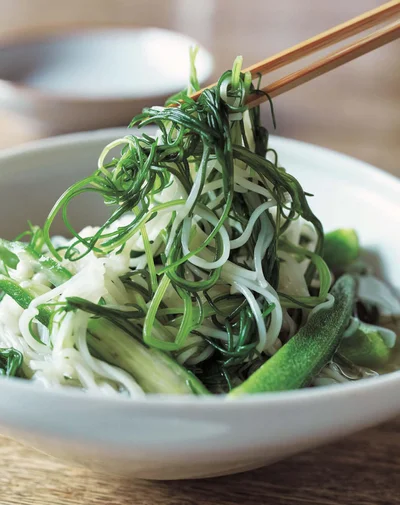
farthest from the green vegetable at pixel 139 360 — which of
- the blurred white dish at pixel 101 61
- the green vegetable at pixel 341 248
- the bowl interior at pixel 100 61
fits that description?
the bowl interior at pixel 100 61

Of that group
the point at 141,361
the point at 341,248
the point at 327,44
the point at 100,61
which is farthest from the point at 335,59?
the point at 100,61

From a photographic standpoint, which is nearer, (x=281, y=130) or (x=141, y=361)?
(x=141, y=361)

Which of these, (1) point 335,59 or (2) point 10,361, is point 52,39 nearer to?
(1) point 335,59

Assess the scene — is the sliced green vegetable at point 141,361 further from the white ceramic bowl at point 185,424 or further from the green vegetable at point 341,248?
the green vegetable at point 341,248

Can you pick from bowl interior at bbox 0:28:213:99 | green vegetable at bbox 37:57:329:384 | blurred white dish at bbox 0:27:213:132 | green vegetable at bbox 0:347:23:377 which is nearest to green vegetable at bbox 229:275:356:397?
green vegetable at bbox 37:57:329:384

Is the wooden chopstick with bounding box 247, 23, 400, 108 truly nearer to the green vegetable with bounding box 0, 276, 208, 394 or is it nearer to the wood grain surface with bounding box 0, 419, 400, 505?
the green vegetable with bounding box 0, 276, 208, 394

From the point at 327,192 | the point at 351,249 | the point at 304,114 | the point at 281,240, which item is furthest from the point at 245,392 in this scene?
the point at 304,114
